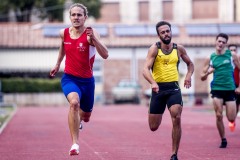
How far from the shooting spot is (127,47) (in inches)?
2447

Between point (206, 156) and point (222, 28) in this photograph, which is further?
point (222, 28)

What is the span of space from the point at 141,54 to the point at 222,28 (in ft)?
21.9

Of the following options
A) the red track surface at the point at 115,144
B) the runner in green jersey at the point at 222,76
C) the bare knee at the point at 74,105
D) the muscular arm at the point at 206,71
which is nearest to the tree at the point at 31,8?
the red track surface at the point at 115,144

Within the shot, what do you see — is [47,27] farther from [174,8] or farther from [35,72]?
[174,8]

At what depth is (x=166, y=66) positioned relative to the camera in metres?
13.5

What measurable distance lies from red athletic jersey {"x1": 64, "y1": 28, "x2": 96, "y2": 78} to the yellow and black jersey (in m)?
1.17

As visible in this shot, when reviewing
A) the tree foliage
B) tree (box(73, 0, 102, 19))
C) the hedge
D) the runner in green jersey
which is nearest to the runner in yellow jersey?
the runner in green jersey

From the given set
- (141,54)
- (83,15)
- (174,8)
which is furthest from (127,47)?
(83,15)

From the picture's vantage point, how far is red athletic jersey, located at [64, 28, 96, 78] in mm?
12875

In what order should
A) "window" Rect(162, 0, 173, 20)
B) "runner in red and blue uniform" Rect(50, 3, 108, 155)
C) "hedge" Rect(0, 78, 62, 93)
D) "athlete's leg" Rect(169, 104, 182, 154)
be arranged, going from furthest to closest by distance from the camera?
1. "window" Rect(162, 0, 173, 20)
2. "hedge" Rect(0, 78, 62, 93)
3. "athlete's leg" Rect(169, 104, 182, 154)
4. "runner in red and blue uniform" Rect(50, 3, 108, 155)

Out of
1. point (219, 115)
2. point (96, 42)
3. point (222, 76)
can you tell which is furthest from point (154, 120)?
point (222, 76)

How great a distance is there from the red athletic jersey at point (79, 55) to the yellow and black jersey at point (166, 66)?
46.0 inches

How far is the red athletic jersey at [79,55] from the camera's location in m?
12.9

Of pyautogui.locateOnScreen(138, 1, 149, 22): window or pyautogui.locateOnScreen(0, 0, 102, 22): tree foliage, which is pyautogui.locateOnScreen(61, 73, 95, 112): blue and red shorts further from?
pyautogui.locateOnScreen(138, 1, 149, 22): window
